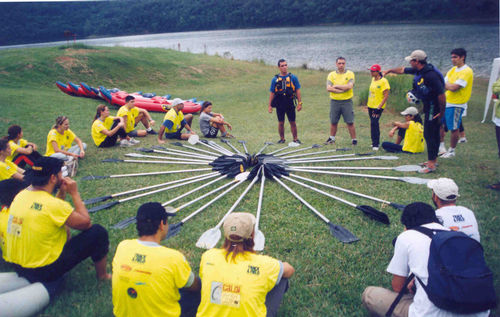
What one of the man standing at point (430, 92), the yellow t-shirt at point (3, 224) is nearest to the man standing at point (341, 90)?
the man standing at point (430, 92)

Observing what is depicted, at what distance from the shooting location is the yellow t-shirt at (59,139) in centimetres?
802

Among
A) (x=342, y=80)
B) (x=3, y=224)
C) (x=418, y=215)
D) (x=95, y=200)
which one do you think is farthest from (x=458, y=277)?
(x=342, y=80)

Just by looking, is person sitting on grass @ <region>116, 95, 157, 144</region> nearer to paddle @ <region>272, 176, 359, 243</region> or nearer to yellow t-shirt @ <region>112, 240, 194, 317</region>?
paddle @ <region>272, 176, 359, 243</region>

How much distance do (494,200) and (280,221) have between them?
4142 mm

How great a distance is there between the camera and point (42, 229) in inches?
142

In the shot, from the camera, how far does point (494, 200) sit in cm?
606

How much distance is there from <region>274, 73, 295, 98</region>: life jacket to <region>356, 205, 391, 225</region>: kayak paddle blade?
5.18 meters

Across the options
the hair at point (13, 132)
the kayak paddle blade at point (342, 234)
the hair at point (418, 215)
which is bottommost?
the kayak paddle blade at point (342, 234)

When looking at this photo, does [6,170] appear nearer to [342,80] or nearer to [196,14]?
[342,80]

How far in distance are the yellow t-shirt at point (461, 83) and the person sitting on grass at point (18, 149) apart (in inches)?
405

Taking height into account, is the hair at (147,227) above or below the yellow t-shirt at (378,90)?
below

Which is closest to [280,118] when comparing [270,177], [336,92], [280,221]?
[336,92]

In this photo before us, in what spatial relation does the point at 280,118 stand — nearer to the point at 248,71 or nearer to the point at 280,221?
the point at 280,221

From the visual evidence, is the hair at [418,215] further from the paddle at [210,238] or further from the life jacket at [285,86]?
the life jacket at [285,86]
